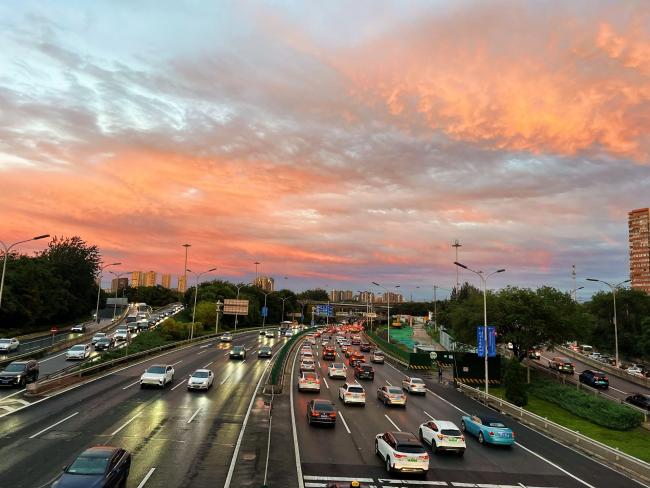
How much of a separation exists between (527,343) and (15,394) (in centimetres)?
5416

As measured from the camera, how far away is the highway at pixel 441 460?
18.8m

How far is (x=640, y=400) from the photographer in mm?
43906

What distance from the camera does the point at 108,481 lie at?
13539mm

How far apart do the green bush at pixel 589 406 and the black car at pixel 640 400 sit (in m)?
4.44

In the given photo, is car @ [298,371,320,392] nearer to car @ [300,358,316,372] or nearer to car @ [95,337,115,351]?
car @ [300,358,316,372]

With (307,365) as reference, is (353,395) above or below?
above

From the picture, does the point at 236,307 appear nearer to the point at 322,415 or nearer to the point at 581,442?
the point at 322,415

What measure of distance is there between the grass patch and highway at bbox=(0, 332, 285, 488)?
83.8ft

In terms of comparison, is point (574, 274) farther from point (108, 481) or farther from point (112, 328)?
point (108, 481)

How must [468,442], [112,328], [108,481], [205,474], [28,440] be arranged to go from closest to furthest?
[108,481] → [205,474] → [28,440] → [468,442] → [112,328]

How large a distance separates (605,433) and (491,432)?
57.2 ft

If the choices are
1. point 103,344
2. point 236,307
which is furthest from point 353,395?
point 236,307

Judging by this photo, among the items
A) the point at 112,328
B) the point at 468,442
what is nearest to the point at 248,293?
the point at 112,328

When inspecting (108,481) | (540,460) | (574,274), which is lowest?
(540,460)
